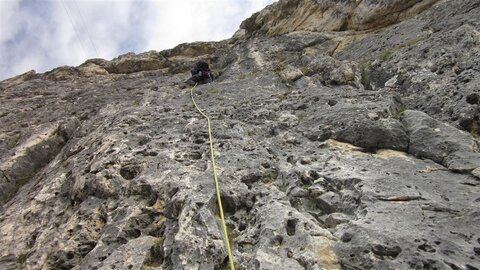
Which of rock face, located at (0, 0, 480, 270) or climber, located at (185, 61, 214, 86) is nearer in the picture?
rock face, located at (0, 0, 480, 270)

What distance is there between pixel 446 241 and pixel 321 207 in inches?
82.9

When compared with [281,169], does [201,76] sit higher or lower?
higher

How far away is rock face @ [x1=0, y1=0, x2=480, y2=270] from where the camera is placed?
6320 mm

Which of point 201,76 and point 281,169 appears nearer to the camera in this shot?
point 281,169

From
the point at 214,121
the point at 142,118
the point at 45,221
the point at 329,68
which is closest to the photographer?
the point at 45,221

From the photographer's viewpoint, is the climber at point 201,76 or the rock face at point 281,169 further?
the climber at point 201,76

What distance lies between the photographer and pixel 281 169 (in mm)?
8570

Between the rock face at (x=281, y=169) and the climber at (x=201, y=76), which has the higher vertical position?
the climber at (x=201, y=76)

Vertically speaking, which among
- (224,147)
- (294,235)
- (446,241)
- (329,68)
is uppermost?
(329,68)

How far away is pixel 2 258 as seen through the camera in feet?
29.1

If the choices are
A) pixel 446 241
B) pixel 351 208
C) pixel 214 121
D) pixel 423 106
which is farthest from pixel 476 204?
pixel 214 121

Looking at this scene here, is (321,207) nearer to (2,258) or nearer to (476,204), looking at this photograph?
(476,204)

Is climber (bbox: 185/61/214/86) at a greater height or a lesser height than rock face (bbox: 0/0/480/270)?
greater

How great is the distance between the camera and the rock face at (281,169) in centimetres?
632
